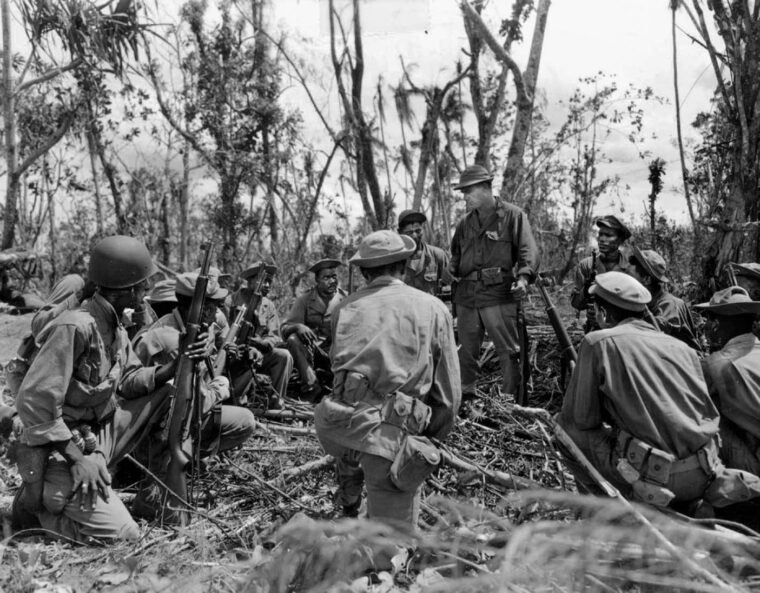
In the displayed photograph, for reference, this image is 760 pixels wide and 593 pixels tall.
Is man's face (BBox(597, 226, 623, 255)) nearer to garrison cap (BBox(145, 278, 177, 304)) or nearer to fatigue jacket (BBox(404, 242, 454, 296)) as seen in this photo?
fatigue jacket (BBox(404, 242, 454, 296))

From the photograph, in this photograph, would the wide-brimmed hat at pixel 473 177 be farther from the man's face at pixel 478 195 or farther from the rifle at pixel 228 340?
the rifle at pixel 228 340

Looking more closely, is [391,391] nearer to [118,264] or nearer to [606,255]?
[118,264]

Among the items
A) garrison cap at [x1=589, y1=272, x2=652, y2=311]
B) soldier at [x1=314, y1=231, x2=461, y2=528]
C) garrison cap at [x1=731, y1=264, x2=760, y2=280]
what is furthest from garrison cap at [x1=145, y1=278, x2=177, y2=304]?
garrison cap at [x1=731, y1=264, x2=760, y2=280]

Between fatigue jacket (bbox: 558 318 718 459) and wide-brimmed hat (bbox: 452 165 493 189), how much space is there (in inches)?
118

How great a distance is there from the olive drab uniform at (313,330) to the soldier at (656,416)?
164 inches

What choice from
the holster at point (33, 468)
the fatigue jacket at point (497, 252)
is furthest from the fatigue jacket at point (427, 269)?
the holster at point (33, 468)

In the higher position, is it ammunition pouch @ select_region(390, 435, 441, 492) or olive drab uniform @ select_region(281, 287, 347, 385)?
olive drab uniform @ select_region(281, 287, 347, 385)

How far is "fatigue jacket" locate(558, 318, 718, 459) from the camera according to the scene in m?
3.42

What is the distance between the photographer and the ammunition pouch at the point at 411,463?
135 inches

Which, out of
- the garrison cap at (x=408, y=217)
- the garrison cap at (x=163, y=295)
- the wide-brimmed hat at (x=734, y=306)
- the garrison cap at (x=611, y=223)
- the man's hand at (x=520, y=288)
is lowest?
the wide-brimmed hat at (x=734, y=306)

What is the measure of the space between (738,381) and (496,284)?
2.93 metres

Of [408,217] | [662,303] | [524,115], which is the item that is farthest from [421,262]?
[524,115]

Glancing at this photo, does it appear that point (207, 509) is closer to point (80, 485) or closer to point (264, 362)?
point (80, 485)

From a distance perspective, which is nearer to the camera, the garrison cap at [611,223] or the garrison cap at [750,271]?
the garrison cap at [750,271]
